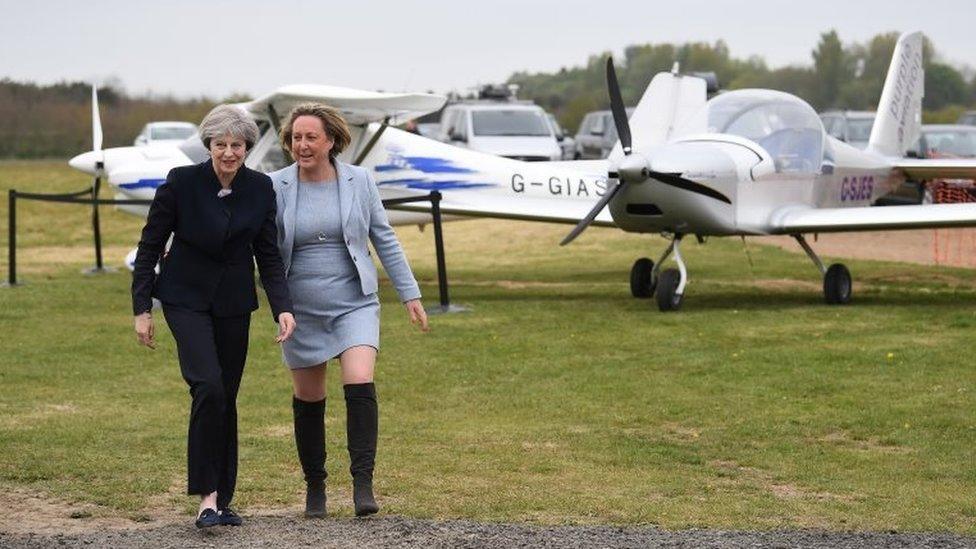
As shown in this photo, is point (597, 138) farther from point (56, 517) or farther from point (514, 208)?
point (56, 517)

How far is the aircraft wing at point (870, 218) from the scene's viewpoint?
1858 centimetres

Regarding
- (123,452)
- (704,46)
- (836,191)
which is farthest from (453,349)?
(704,46)

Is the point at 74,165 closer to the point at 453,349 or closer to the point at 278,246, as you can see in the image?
the point at 453,349

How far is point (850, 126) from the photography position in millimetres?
39969

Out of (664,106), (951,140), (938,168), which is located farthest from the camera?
(951,140)

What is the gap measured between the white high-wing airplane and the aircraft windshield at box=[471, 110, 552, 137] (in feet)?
51.5

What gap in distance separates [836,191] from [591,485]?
11.8 m

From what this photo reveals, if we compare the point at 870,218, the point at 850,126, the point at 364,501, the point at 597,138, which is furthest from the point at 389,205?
the point at 597,138

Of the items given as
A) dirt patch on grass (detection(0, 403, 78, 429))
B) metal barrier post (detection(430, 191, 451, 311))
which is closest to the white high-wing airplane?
metal barrier post (detection(430, 191, 451, 311))

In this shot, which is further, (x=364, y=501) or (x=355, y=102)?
(x=355, y=102)

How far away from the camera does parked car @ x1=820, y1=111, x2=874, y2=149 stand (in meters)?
39.5

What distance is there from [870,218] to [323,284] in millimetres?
12051

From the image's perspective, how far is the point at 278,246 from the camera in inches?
308

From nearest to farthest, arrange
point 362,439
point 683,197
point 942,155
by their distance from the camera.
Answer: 1. point 362,439
2. point 683,197
3. point 942,155
